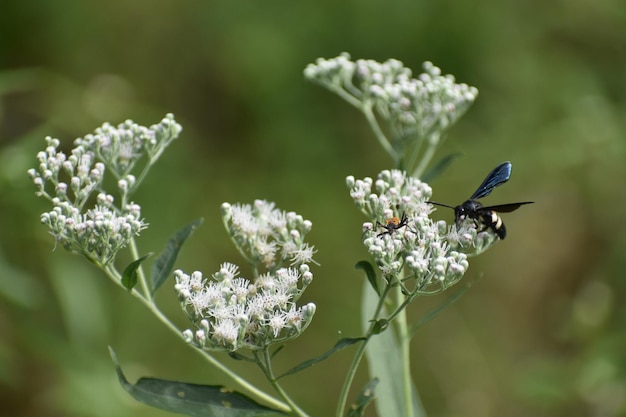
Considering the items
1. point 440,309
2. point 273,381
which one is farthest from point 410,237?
point 273,381

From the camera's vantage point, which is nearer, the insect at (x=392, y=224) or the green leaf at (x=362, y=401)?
the green leaf at (x=362, y=401)

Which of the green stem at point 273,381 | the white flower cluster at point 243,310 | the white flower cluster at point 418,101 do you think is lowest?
the green stem at point 273,381

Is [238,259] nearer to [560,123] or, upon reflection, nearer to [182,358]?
[182,358]

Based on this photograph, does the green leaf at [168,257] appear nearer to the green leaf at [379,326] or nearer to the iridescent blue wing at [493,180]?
the green leaf at [379,326]

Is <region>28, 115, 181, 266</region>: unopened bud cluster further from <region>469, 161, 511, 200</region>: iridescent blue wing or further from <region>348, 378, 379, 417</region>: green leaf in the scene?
<region>469, 161, 511, 200</region>: iridescent blue wing

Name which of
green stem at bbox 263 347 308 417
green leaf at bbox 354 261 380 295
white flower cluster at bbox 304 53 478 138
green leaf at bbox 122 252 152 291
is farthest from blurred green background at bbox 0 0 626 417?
green leaf at bbox 354 261 380 295

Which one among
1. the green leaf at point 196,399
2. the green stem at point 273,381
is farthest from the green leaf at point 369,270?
the green leaf at point 196,399

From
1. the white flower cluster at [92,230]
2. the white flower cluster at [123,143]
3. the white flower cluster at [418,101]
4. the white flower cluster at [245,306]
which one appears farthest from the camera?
the white flower cluster at [418,101]

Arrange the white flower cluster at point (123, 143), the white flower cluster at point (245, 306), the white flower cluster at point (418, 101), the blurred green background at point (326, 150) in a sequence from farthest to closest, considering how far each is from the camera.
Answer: the blurred green background at point (326, 150), the white flower cluster at point (418, 101), the white flower cluster at point (123, 143), the white flower cluster at point (245, 306)
